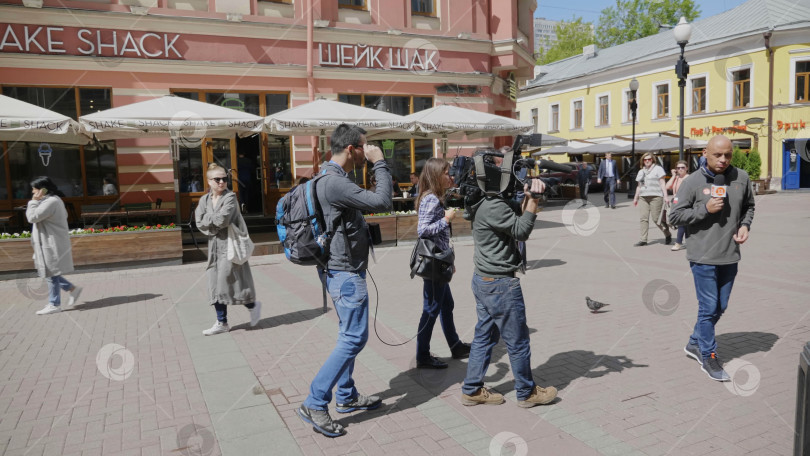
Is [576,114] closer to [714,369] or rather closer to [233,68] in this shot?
[233,68]

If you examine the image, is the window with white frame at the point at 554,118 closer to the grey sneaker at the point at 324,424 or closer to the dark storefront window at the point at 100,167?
the dark storefront window at the point at 100,167

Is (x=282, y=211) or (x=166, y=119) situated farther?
(x=166, y=119)

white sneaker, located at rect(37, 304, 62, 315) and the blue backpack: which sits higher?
the blue backpack

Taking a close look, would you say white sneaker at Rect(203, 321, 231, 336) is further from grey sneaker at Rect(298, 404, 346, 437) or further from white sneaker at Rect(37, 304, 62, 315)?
grey sneaker at Rect(298, 404, 346, 437)

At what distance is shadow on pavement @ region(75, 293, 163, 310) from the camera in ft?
25.1

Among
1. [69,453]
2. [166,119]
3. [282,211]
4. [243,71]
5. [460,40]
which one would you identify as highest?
[460,40]

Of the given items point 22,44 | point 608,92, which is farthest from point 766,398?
point 608,92

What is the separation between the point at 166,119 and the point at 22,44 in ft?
16.2

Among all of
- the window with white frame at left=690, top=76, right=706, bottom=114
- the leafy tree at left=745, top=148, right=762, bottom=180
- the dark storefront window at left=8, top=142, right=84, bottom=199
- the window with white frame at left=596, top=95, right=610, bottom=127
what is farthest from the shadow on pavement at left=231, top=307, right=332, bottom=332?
the window with white frame at left=596, top=95, right=610, bottom=127

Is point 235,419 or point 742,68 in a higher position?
point 742,68

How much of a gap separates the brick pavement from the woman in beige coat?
416 mm

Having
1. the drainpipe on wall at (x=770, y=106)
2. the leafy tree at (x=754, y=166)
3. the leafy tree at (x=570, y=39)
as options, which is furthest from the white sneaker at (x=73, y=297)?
the leafy tree at (x=570, y=39)

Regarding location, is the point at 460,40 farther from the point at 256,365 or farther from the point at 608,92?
the point at 608,92

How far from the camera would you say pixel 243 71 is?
570 inches
